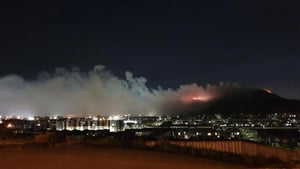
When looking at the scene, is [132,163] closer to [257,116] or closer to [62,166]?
[62,166]

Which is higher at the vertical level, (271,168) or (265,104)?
(265,104)

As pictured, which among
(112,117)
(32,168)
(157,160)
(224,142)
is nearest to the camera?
(32,168)

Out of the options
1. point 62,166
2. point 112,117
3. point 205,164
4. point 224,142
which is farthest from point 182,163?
point 112,117

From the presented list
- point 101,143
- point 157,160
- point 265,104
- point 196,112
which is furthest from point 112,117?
point 157,160

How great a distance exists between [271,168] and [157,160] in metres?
4.07

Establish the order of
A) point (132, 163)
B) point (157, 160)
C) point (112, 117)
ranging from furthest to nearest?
1. point (112, 117)
2. point (157, 160)
3. point (132, 163)

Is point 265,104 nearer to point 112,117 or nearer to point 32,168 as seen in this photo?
point 112,117

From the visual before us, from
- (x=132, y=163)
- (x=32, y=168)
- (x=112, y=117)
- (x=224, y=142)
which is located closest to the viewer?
(x=32, y=168)

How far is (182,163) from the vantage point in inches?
645

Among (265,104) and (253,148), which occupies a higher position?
(265,104)

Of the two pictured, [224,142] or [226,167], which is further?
[224,142]

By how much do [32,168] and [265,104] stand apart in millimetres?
83374

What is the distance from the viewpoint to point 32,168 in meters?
14.8

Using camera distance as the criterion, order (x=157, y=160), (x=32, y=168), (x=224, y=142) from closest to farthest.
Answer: (x=32, y=168) → (x=157, y=160) → (x=224, y=142)
